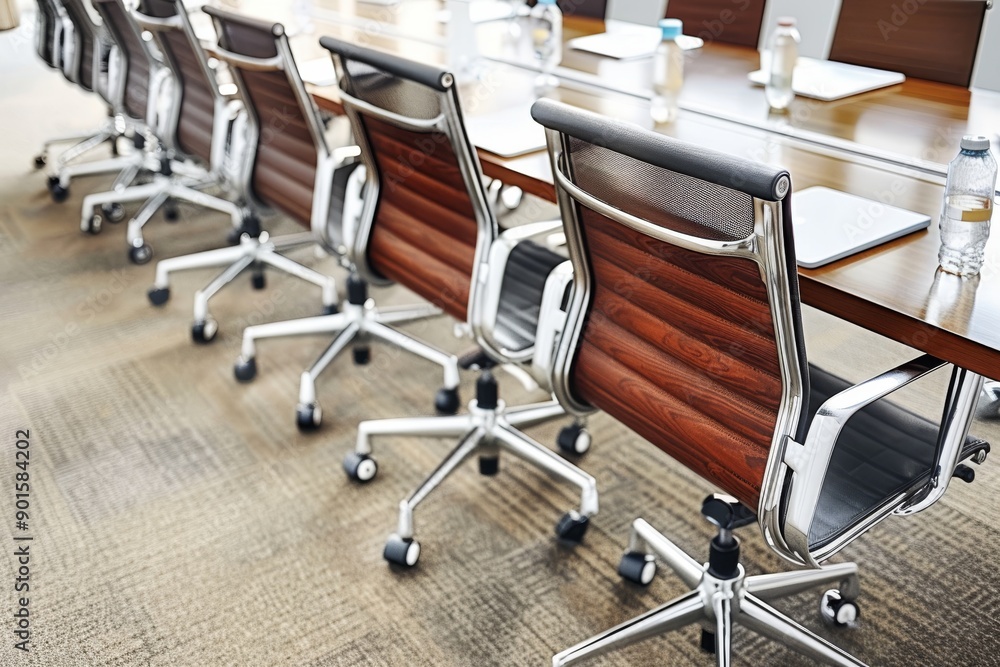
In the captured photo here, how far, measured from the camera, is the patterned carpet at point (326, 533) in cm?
191

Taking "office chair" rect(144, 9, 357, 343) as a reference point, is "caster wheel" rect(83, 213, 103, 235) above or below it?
below

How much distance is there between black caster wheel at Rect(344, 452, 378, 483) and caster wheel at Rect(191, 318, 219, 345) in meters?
0.91

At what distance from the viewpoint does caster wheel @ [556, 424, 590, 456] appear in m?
2.46

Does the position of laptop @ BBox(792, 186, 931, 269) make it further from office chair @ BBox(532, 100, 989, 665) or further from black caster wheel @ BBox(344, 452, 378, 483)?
black caster wheel @ BBox(344, 452, 378, 483)

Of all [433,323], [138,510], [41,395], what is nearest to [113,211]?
[41,395]

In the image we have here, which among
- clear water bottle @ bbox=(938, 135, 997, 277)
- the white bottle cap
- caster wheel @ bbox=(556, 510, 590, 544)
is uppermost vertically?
the white bottle cap

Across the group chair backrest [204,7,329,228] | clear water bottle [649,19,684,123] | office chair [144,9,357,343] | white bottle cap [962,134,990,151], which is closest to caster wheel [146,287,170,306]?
office chair [144,9,357,343]

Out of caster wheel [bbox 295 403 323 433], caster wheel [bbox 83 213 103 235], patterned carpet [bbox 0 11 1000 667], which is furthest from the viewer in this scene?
caster wheel [bbox 83 213 103 235]

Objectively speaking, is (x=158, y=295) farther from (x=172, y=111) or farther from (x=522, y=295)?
(x=522, y=295)

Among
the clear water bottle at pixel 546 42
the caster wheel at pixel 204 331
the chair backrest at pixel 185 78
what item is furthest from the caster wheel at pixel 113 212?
the clear water bottle at pixel 546 42

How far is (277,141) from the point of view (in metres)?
2.62

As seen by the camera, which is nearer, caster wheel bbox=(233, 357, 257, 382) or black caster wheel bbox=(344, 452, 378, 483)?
black caster wheel bbox=(344, 452, 378, 483)

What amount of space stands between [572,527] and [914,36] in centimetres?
179

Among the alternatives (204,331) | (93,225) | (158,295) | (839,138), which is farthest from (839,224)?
(93,225)
